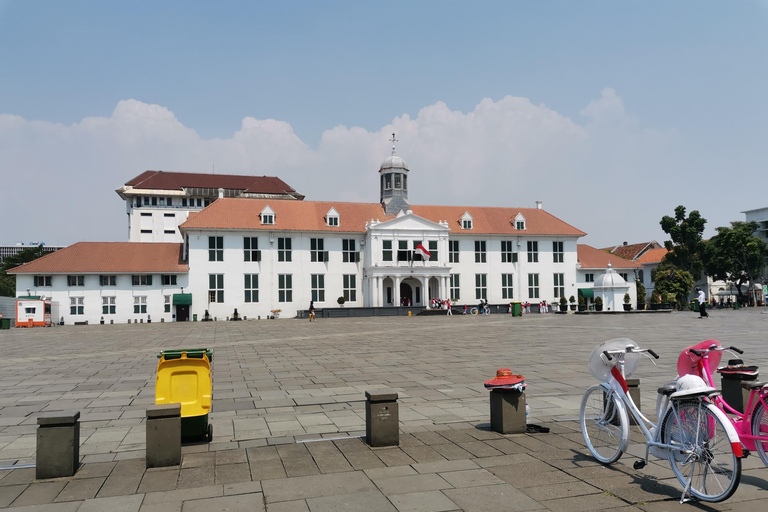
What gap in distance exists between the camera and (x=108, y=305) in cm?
5238

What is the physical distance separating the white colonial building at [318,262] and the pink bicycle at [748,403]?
170 feet

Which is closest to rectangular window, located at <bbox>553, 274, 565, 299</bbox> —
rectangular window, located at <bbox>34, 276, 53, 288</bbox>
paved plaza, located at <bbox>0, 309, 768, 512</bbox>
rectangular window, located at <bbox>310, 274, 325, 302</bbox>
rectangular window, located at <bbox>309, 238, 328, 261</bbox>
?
rectangular window, located at <bbox>309, 238, 328, 261</bbox>

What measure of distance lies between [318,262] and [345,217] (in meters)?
6.21


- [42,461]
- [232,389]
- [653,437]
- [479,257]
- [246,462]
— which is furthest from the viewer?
[479,257]

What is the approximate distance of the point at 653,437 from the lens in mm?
5391

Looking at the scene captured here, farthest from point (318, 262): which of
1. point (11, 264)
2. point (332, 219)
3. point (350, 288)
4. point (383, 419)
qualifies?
point (11, 264)

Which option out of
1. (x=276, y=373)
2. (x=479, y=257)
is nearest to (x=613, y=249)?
(x=479, y=257)

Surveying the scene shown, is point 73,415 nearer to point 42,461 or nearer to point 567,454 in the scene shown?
point 42,461

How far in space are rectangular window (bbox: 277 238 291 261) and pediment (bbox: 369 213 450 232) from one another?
27.8 feet

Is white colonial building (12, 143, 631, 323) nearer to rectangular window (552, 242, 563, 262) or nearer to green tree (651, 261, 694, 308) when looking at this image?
rectangular window (552, 242, 563, 262)

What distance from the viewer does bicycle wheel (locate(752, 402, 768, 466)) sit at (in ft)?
16.8

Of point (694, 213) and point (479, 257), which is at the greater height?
point (694, 213)

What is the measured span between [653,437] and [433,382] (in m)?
7.34

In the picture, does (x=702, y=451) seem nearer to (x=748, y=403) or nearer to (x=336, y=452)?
(x=748, y=403)
